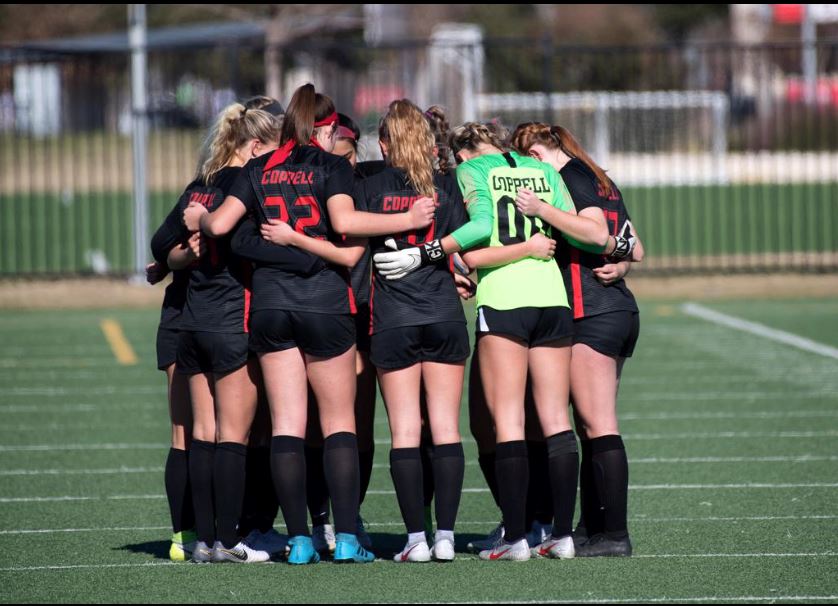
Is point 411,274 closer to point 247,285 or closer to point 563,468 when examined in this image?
point 247,285

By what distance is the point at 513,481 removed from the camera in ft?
18.9

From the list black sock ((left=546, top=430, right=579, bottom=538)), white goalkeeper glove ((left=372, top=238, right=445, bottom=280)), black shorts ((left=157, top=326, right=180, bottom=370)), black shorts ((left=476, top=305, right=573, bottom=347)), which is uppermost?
white goalkeeper glove ((left=372, top=238, right=445, bottom=280))

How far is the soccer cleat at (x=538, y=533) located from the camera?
612 centimetres

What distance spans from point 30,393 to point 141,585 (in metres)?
6.31

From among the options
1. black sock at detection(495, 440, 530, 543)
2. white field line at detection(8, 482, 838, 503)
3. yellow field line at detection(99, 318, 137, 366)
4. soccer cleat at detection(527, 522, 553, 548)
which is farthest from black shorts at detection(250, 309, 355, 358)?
yellow field line at detection(99, 318, 137, 366)

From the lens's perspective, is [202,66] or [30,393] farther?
[202,66]

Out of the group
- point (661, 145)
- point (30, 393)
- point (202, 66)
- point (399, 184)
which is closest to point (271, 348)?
point (399, 184)

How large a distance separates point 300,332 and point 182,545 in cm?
118

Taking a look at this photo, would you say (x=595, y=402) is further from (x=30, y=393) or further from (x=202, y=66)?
(x=202, y=66)

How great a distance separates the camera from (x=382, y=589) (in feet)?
17.5

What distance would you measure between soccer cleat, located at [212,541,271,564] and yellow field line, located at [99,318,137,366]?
739 centimetres

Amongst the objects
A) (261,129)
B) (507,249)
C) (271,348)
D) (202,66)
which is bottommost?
(271,348)

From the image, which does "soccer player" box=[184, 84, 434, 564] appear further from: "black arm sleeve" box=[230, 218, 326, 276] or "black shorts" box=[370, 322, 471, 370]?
"black shorts" box=[370, 322, 471, 370]

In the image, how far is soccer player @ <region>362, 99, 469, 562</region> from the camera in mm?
5656
